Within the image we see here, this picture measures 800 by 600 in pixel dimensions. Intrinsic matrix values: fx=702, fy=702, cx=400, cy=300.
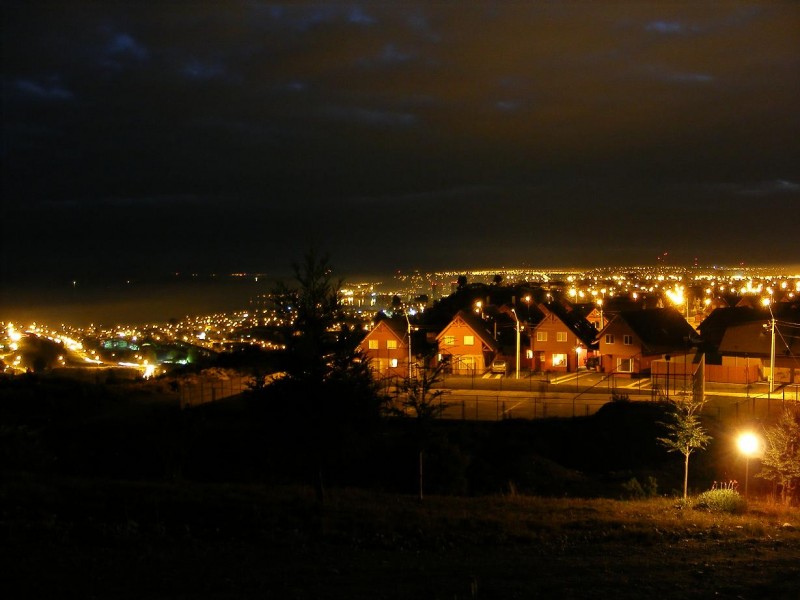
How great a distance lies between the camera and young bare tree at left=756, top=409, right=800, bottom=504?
62.9ft

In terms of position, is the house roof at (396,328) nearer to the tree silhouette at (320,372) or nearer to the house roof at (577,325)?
the house roof at (577,325)

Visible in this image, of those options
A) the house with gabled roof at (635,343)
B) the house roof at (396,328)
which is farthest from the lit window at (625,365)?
the house roof at (396,328)

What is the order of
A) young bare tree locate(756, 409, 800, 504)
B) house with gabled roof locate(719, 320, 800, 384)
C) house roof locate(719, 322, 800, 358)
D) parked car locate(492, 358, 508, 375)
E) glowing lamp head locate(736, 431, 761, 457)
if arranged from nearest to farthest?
young bare tree locate(756, 409, 800, 504) < glowing lamp head locate(736, 431, 761, 457) < house with gabled roof locate(719, 320, 800, 384) < house roof locate(719, 322, 800, 358) < parked car locate(492, 358, 508, 375)

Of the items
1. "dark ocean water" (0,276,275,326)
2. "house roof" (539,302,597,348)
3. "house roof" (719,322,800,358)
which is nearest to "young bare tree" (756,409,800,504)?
"house roof" (719,322,800,358)

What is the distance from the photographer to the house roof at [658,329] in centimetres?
5081

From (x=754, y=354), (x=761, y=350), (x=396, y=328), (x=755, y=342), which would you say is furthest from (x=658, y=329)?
(x=396, y=328)

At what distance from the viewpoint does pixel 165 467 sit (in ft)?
73.9

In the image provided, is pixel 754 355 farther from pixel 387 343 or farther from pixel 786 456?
pixel 786 456

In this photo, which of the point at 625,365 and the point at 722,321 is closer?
the point at 625,365

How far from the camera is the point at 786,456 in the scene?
1938 centimetres

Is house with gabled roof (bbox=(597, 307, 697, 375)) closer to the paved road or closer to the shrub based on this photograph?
the paved road

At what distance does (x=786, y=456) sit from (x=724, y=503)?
3.18 meters

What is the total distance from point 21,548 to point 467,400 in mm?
30804

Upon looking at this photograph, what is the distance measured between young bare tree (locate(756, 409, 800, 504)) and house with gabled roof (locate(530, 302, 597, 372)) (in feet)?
112
